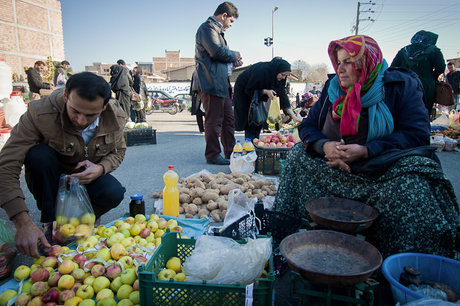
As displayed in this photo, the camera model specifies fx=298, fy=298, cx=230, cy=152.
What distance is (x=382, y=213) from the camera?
72.9 inches

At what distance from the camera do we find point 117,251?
1.91 m

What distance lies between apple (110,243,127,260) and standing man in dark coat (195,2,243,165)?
3094 mm

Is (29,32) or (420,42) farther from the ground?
(29,32)

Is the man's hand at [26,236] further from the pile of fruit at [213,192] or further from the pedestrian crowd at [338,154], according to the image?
the pile of fruit at [213,192]

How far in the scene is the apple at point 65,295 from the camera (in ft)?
5.09

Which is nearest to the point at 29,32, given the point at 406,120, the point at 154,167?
the point at 154,167

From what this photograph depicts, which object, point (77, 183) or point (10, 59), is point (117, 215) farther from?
point (10, 59)

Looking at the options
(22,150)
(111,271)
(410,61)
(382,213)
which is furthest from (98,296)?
(410,61)

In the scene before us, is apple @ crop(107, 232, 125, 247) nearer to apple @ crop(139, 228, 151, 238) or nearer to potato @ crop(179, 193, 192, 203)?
apple @ crop(139, 228, 151, 238)

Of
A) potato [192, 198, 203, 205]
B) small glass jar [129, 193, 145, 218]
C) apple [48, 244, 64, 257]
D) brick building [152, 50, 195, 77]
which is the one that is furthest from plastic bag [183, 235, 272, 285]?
brick building [152, 50, 195, 77]

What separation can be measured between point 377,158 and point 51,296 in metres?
2.07

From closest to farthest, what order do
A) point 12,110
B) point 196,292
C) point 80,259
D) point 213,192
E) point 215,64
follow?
point 196,292
point 80,259
point 213,192
point 215,64
point 12,110

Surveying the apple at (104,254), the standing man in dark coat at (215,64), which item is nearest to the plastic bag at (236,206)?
the apple at (104,254)

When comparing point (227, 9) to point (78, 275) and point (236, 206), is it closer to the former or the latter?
point (236, 206)
